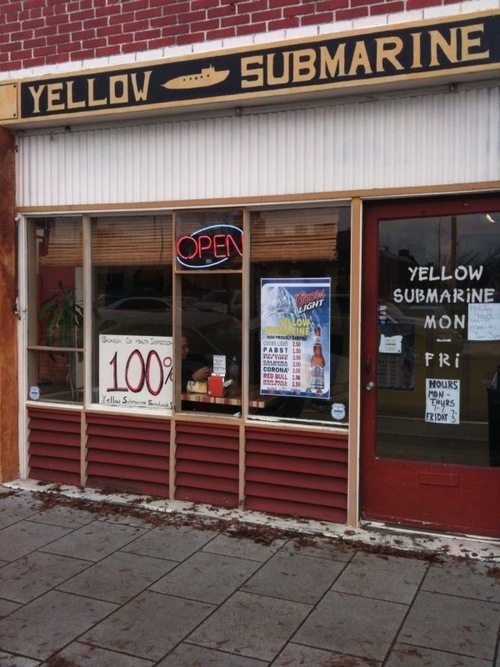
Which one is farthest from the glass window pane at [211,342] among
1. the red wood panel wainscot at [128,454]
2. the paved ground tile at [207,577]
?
the paved ground tile at [207,577]

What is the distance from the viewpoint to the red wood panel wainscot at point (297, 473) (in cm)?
530

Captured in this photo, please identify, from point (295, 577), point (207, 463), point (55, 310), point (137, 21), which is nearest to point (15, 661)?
point (295, 577)

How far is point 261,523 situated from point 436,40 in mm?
3711

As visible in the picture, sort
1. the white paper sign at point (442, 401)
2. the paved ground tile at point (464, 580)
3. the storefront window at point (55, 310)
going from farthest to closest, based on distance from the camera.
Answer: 1. the storefront window at point (55, 310)
2. the white paper sign at point (442, 401)
3. the paved ground tile at point (464, 580)

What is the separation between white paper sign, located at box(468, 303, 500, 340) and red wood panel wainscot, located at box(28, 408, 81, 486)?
11.4 ft

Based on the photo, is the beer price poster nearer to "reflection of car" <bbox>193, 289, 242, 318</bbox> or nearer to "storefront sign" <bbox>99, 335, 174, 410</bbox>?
"reflection of car" <bbox>193, 289, 242, 318</bbox>

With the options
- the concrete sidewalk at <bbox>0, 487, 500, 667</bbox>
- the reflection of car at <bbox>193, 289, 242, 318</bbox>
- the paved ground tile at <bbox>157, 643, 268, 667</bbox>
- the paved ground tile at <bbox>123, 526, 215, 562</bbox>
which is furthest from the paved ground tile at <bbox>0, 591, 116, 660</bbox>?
the reflection of car at <bbox>193, 289, 242, 318</bbox>

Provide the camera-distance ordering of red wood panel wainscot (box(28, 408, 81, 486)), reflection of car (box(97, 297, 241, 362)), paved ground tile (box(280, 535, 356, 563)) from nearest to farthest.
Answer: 1. paved ground tile (box(280, 535, 356, 563))
2. reflection of car (box(97, 297, 241, 362))
3. red wood panel wainscot (box(28, 408, 81, 486))

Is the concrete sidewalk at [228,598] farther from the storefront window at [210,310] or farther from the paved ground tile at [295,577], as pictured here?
the storefront window at [210,310]

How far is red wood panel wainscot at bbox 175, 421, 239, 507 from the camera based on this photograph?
18.5ft

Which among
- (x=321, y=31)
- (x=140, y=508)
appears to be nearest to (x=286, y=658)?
(x=140, y=508)

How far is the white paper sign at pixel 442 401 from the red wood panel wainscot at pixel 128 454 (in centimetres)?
220

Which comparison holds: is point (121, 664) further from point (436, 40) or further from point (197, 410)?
point (436, 40)

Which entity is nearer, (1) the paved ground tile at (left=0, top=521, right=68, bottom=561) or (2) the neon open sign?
(1) the paved ground tile at (left=0, top=521, right=68, bottom=561)
